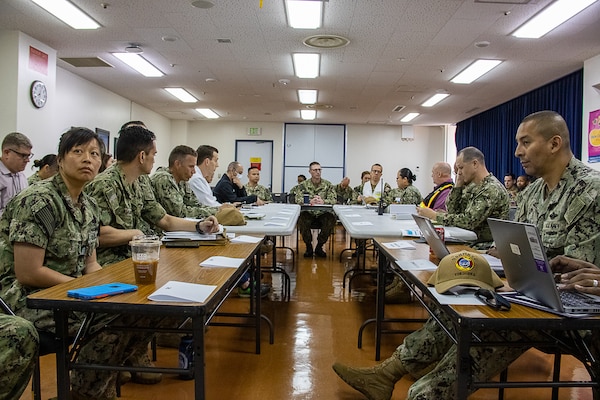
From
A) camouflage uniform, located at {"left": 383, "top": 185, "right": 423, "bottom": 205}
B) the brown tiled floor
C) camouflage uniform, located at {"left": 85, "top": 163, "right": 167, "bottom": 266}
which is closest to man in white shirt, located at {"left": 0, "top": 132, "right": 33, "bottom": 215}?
camouflage uniform, located at {"left": 85, "top": 163, "right": 167, "bottom": 266}

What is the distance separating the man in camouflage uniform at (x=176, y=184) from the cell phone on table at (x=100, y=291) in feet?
5.94

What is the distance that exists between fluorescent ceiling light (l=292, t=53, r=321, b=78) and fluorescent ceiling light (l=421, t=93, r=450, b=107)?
8.72ft

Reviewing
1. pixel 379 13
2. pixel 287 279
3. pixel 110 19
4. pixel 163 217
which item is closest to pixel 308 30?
pixel 379 13

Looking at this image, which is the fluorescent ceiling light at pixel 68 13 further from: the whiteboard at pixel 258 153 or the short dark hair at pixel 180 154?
the whiteboard at pixel 258 153

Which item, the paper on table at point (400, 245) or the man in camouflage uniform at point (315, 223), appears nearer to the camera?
the paper on table at point (400, 245)

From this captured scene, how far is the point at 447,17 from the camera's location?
448 centimetres

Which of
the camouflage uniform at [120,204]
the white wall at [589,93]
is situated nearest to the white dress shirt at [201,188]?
the camouflage uniform at [120,204]

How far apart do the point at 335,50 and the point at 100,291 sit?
499cm

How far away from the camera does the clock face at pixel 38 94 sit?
5199 mm

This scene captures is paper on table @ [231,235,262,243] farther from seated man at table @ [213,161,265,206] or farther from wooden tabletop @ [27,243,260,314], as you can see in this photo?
seated man at table @ [213,161,265,206]

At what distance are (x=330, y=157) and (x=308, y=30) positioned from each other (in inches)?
303

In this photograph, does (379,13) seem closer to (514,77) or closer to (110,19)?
(110,19)

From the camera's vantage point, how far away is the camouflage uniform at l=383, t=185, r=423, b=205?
636 centimetres

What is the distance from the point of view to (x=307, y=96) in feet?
28.6
